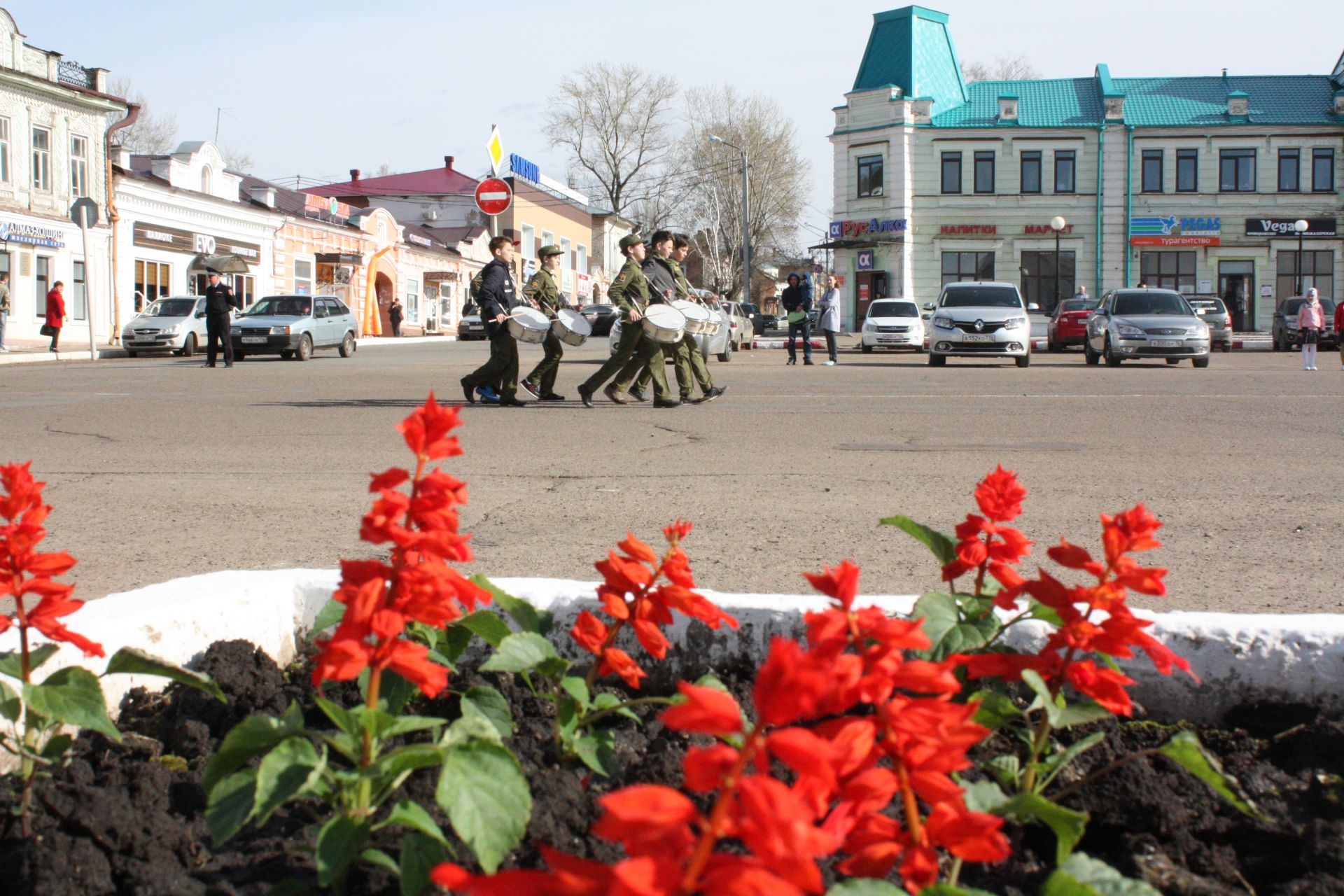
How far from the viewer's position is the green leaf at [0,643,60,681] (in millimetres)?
1682

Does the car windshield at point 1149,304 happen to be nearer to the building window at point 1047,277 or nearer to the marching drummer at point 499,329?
the marching drummer at point 499,329

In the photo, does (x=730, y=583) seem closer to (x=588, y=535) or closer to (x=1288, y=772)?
(x=588, y=535)

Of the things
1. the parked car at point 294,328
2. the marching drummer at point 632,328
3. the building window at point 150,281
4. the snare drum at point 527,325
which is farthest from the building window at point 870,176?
the snare drum at point 527,325

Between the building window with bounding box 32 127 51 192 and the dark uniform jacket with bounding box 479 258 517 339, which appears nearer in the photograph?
the dark uniform jacket with bounding box 479 258 517 339

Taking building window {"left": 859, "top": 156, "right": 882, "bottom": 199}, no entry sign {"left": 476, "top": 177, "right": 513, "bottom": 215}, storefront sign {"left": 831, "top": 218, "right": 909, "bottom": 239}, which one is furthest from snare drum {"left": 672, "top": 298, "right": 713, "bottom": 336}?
building window {"left": 859, "top": 156, "right": 882, "bottom": 199}

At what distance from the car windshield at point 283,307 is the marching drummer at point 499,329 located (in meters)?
19.5

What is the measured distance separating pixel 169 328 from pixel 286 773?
105 feet

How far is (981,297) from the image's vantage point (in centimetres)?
2555

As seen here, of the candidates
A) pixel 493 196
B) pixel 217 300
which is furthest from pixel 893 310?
pixel 217 300

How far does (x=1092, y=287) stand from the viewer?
52.3m

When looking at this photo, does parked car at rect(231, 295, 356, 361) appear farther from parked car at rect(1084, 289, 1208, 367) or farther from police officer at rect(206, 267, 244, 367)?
parked car at rect(1084, 289, 1208, 367)

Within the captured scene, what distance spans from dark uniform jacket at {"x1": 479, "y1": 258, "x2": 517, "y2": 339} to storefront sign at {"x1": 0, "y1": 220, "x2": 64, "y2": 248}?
26.4m

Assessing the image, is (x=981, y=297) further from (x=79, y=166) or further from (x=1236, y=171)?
(x=1236, y=171)

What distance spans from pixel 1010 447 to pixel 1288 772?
7478 millimetres
